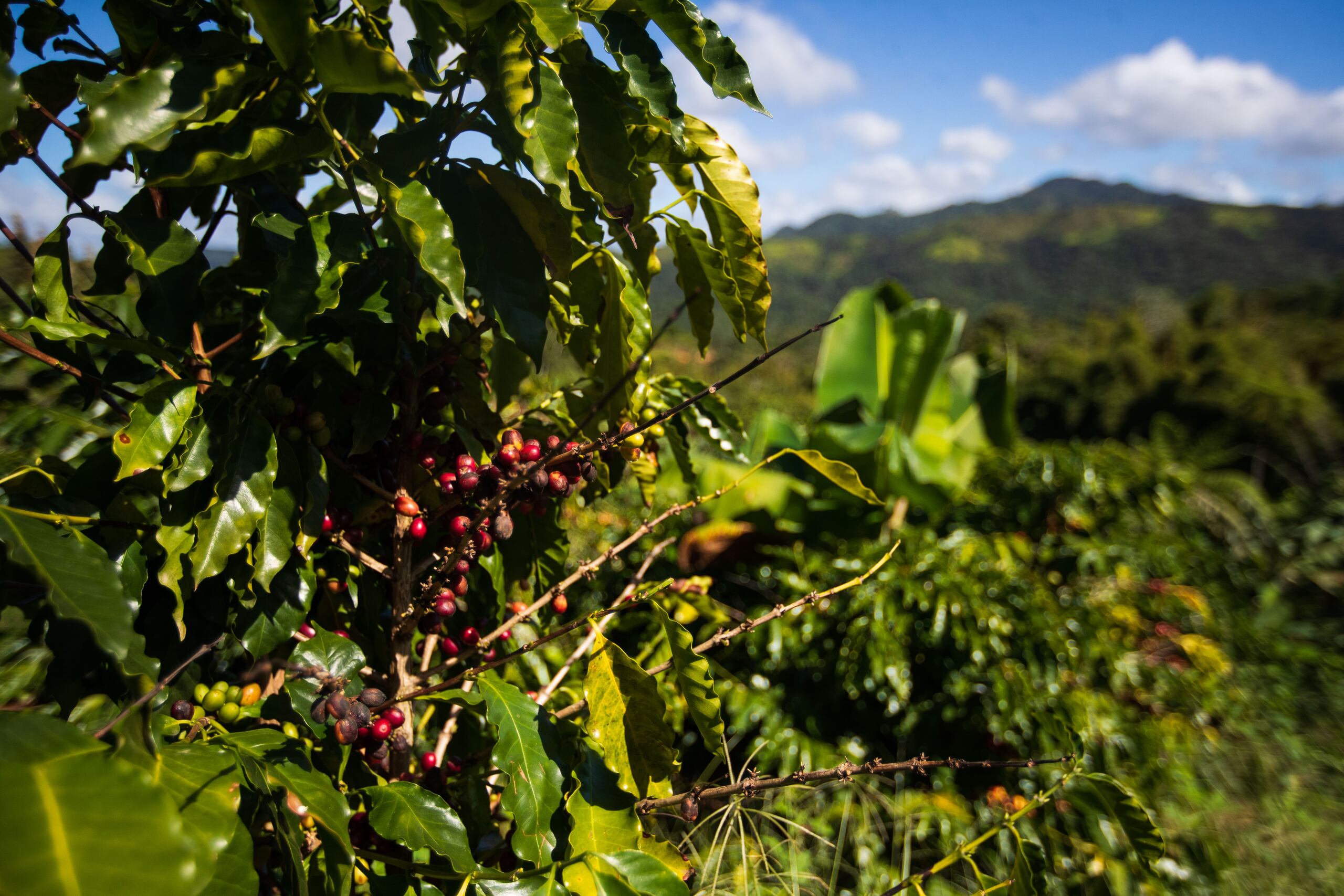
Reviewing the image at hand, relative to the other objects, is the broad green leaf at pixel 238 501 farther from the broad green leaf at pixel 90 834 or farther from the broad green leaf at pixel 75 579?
the broad green leaf at pixel 90 834

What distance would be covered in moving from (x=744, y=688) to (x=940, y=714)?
0.73 meters

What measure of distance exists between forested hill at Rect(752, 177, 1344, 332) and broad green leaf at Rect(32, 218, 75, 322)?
5228cm

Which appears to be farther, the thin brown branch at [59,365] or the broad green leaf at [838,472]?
the broad green leaf at [838,472]

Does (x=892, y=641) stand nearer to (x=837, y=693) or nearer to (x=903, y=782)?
Answer: (x=837, y=693)

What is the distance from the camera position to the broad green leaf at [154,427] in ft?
2.32

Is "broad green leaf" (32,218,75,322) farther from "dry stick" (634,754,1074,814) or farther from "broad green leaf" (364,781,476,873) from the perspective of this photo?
"dry stick" (634,754,1074,814)

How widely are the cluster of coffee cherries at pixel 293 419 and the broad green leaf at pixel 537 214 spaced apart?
34cm

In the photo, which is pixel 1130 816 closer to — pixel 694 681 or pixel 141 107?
pixel 694 681

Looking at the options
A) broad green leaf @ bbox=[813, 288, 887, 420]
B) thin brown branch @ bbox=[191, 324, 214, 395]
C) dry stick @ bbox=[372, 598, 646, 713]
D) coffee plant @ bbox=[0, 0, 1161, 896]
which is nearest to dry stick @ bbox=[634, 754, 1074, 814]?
coffee plant @ bbox=[0, 0, 1161, 896]

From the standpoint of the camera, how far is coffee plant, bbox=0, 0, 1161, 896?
644mm

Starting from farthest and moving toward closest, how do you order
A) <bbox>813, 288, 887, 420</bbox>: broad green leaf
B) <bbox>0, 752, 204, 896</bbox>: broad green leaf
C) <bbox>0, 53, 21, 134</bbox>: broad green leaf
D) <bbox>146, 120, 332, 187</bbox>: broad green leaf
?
<bbox>813, 288, 887, 420</bbox>: broad green leaf
<bbox>146, 120, 332, 187</bbox>: broad green leaf
<bbox>0, 53, 21, 134</bbox>: broad green leaf
<bbox>0, 752, 204, 896</bbox>: broad green leaf

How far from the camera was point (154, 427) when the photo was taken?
2.38ft

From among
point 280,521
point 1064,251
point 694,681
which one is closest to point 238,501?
point 280,521

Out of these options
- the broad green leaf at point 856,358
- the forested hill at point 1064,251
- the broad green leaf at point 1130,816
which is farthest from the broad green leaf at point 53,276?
the forested hill at point 1064,251
